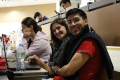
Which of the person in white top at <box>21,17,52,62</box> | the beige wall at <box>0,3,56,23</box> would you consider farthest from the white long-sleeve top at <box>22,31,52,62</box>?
the beige wall at <box>0,3,56,23</box>

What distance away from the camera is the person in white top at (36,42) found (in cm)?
176

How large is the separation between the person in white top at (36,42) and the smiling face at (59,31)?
12.4 inches

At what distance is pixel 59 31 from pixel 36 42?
1.41 feet

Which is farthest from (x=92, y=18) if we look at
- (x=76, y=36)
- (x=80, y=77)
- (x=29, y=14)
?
(x=29, y=14)

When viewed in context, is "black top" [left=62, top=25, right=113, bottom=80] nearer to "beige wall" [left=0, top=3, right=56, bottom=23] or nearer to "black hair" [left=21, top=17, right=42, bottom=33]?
"black hair" [left=21, top=17, right=42, bottom=33]

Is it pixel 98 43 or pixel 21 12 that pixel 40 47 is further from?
pixel 21 12

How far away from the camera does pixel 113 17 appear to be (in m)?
1.31

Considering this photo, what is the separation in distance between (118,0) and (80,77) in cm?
87

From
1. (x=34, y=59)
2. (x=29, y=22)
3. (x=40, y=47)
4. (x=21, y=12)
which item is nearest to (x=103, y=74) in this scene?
(x=34, y=59)

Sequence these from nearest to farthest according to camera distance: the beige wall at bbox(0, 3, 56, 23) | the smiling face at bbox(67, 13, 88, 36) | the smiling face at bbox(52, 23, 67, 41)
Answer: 1. the smiling face at bbox(67, 13, 88, 36)
2. the smiling face at bbox(52, 23, 67, 41)
3. the beige wall at bbox(0, 3, 56, 23)

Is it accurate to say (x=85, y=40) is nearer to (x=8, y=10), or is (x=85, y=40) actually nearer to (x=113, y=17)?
(x=113, y=17)

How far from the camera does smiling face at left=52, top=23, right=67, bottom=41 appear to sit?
1.51 metres

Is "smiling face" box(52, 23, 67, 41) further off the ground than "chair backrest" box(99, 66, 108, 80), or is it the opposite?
"smiling face" box(52, 23, 67, 41)

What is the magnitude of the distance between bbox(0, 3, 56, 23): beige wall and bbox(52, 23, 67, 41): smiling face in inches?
225
